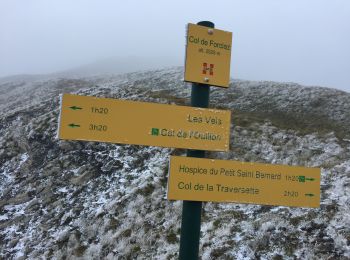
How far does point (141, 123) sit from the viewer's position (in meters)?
4.79

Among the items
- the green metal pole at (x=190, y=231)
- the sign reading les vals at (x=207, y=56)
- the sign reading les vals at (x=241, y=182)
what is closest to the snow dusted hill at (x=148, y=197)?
the sign reading les vals at (x=241, y=182)

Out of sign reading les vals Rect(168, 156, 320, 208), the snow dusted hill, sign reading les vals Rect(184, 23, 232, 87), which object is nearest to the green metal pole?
sign reading les vals Rect(168, 156, 320, 208)

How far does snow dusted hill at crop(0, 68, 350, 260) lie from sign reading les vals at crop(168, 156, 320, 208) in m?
5.11

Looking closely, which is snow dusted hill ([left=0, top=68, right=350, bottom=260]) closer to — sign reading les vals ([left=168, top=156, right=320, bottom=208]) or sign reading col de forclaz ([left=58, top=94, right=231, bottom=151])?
sign reading les vals ([left=168, top=156, right=320, bottom=208])

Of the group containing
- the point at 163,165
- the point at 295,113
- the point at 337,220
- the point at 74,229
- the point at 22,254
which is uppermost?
the point at 295,113

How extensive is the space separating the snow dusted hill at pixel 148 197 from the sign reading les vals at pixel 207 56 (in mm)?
6563

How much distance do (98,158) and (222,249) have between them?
8476 mm

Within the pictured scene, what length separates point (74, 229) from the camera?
42.0 feet

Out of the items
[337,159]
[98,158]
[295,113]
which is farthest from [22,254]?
[295,113]

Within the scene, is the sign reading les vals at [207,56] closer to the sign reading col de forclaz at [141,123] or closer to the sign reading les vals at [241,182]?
the sign reading col de forclaz at [141,123]

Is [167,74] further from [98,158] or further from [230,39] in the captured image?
→ [230,39]

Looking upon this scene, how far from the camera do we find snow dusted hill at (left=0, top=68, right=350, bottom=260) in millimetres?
10648

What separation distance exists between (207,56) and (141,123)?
1270 mm

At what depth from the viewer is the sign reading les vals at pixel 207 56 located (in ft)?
16.3
